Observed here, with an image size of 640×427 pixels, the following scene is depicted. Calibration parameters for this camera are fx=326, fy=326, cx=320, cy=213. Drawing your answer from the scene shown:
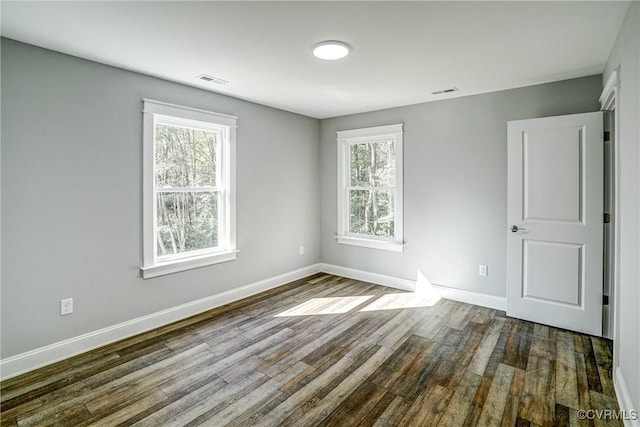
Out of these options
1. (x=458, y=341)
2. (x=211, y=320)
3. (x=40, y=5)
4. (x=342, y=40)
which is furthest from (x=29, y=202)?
(x=458, y=341)

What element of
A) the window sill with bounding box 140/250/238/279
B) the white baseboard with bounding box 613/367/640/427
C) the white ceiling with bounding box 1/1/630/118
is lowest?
the white baseboard with bounding box 613/367/640/427

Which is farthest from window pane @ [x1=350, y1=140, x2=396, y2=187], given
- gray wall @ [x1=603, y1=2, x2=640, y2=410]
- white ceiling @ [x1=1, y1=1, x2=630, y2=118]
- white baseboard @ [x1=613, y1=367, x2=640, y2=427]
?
white baseboard @ [x1=613, y1=367, x2=640, y2=427]

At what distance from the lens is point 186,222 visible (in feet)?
11.9

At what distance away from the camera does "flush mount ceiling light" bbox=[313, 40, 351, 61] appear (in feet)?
8.09

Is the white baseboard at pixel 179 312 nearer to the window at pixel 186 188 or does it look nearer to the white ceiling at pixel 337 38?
the window at pixel 186 188

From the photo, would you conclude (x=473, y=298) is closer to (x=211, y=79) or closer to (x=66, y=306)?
(x=211, y=79)

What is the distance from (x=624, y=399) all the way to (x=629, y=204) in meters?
1.17

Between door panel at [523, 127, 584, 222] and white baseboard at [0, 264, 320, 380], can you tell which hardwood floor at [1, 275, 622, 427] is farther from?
door panel at [523, 127, 584, 222]

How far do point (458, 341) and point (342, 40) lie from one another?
2.75 metres

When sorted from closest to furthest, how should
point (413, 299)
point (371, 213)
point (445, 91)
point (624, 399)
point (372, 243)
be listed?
point (624, 399), point (445, 91), point (413, 299), point (372, 243), point (371, 213)

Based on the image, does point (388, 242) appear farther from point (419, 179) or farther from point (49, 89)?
point (49, 89)

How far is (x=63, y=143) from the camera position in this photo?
2637 millimetres

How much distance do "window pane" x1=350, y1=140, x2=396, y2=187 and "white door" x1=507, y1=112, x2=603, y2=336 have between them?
5.11 ft

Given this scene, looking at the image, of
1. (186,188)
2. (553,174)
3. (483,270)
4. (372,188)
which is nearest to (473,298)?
(483,270)
